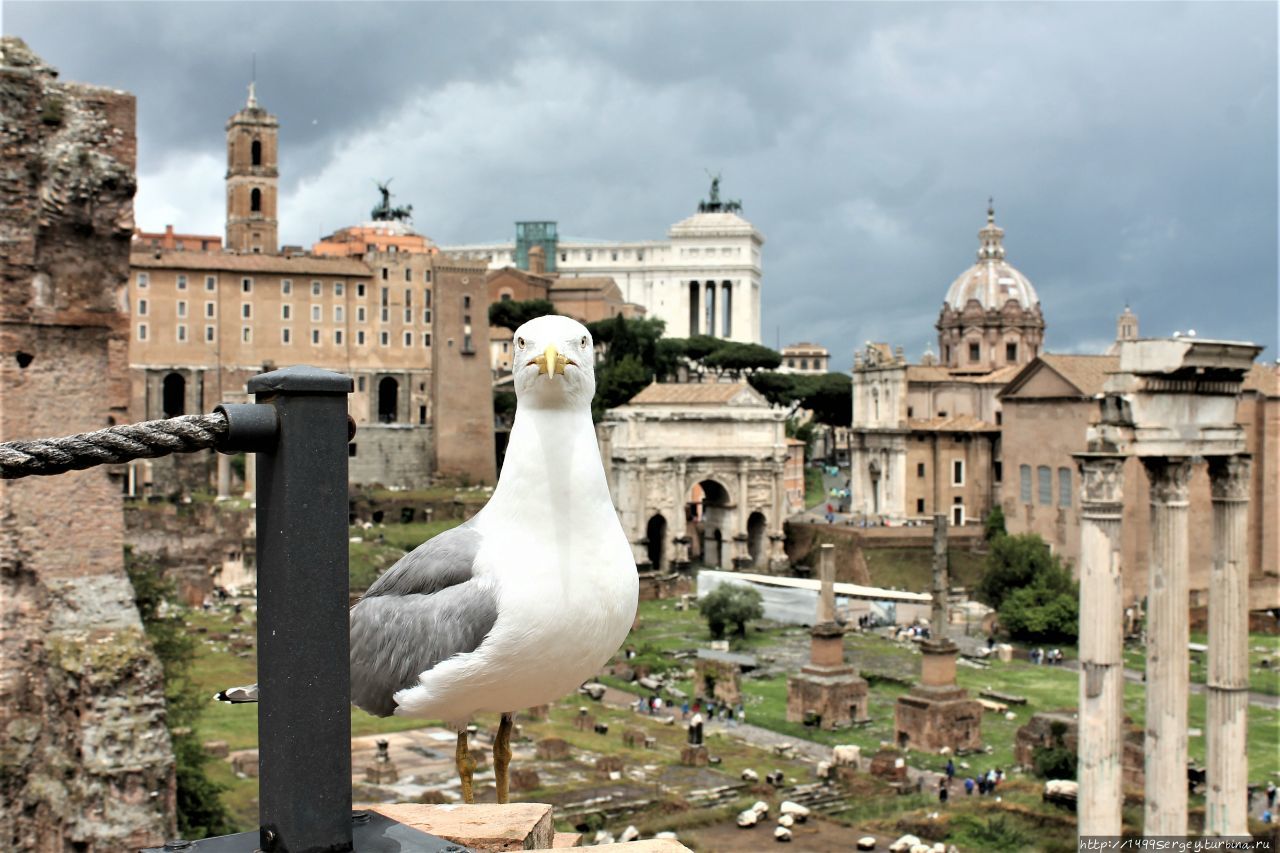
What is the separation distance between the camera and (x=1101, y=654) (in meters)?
11.0

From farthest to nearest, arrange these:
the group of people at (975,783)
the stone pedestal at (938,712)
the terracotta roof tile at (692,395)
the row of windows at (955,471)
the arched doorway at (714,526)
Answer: the row of windows at (955,471)
the terracotta roof tile at (692,395)
the arched doorway at (714,526)
the stone pedestal at (938,712)
the group of people at (975,783)

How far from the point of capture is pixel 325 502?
1901 millimetres

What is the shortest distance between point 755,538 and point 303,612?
42.4m

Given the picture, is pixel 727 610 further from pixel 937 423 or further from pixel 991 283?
pixel 991 283

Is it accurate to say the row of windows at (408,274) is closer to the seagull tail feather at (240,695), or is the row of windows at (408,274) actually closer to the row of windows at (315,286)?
the row of windows at (315,286)

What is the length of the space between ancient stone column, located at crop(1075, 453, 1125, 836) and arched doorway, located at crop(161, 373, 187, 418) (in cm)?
4353

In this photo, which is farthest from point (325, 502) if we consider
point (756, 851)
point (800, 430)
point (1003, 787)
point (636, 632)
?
point (800, 430)

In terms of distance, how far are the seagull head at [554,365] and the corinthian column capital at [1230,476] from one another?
10.5 m

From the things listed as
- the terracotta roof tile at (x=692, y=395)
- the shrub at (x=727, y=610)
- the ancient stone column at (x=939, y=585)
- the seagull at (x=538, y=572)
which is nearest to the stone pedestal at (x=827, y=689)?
the ancient stone column at (x=939, y=585)

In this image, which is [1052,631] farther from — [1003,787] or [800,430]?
[800,430]

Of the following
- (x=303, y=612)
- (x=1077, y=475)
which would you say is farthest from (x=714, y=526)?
(x=303, y=612)

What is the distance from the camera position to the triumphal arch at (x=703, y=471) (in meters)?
41.8

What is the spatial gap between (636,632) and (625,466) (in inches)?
375

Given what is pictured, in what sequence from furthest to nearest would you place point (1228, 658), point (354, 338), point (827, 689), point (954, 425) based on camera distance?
1. point (354, 338)
2. point (954, 425)
3. point (827, 689)
4. point (1228, 658)
